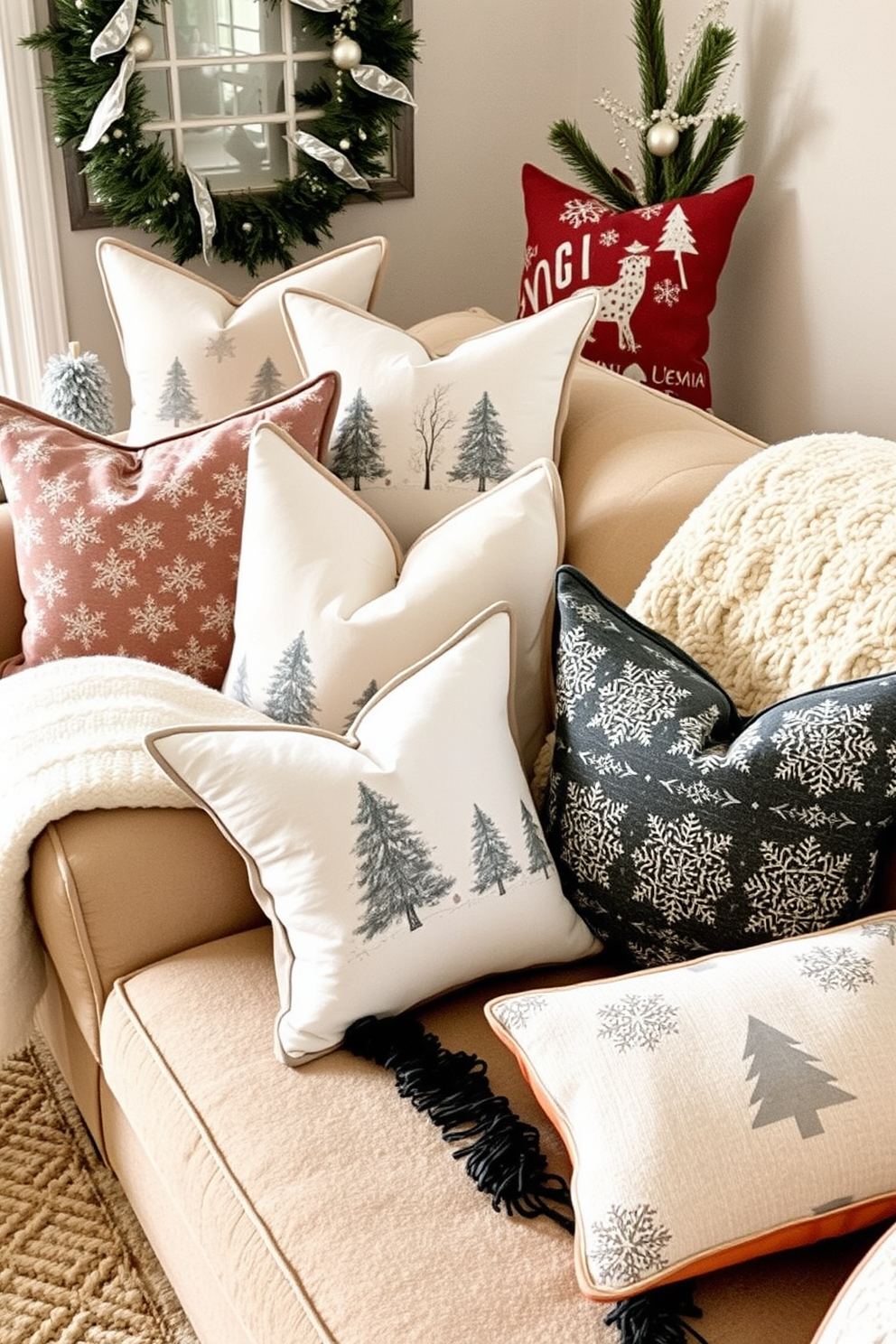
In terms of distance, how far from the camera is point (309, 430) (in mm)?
1544

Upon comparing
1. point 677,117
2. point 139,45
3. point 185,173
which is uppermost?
point 139,45

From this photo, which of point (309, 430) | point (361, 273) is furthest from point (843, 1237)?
point (361, 273)

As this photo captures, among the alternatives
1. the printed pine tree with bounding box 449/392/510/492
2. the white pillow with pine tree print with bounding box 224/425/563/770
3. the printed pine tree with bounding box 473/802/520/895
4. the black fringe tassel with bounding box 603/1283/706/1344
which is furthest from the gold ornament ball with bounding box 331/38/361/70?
the black fringe tassel with bounding box 603/1283/706/1344

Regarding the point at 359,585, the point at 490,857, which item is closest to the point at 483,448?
the point at 359,585

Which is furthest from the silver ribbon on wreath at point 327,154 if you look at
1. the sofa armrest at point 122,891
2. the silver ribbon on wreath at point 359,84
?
the sofa armrest at point 122,891

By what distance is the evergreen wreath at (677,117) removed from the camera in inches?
76.8

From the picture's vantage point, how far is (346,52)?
7.54 ft

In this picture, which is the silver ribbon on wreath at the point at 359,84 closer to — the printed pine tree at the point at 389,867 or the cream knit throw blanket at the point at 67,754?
the cream knit throw blanket at the point at 67,754

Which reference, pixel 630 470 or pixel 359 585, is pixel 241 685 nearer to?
pixel 359 585

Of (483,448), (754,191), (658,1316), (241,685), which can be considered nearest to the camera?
(658,1316)

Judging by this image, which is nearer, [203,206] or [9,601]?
[9,601]

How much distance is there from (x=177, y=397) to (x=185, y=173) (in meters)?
0.73

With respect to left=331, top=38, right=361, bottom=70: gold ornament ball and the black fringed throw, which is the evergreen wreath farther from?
the black fringed throw

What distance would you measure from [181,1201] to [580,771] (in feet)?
1.62
